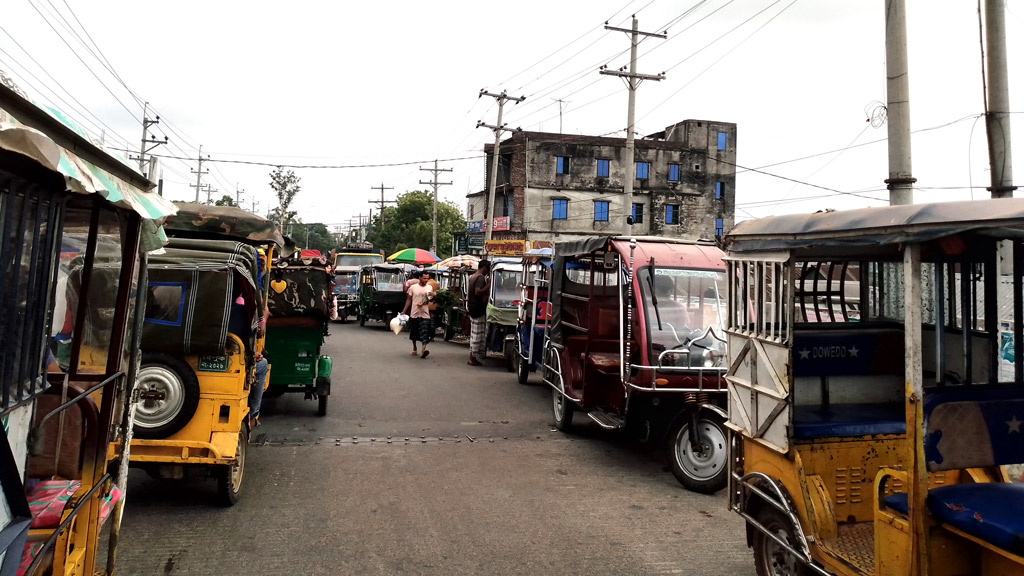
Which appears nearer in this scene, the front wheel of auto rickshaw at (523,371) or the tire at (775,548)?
the tire at (775,548)

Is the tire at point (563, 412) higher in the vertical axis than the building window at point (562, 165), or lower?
lower

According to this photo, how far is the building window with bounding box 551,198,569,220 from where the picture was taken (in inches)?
1844

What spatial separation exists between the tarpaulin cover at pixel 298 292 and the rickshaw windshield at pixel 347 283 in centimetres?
1925

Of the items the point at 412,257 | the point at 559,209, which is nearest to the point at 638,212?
the point at 559,209

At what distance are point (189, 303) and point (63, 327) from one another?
178 cm

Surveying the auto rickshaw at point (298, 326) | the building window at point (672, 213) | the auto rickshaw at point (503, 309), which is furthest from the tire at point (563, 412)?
→ the building window at point (672, 213)

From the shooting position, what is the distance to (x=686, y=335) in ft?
24.5

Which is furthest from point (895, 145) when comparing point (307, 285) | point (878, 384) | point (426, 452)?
point (307, 285)

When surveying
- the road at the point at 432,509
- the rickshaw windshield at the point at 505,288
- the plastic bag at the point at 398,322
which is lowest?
the road at the point at 432,509

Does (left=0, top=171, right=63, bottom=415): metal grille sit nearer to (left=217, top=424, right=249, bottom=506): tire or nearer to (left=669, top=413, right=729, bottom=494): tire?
(left=217, top=424, right=249, bottom=506): tire

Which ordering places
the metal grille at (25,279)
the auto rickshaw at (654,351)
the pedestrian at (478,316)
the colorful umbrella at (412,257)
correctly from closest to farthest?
1. the metal grille at (25,279)
2. the auto rickshaw at (654,351)
3. the pedestrian at (478,316)
4. the colorful umbrella at (412,257)

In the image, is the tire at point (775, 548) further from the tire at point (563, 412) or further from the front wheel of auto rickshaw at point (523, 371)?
the front wheel of auto rickshaw at point (523, 371)

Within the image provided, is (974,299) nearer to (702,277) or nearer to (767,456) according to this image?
(767,456)

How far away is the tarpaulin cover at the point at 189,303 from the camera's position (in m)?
5.37
